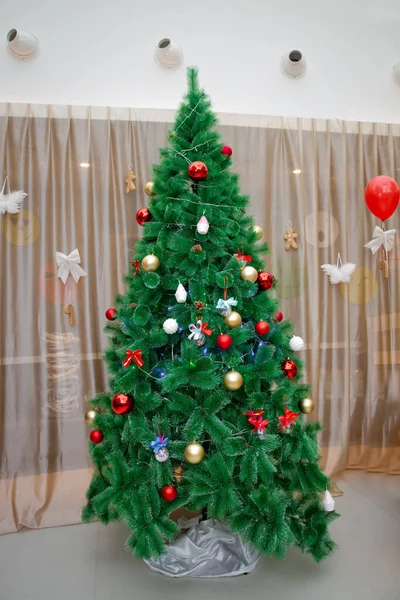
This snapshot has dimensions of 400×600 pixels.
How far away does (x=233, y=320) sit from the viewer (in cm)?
162

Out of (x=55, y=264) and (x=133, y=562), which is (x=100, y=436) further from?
(x=55, y=264)

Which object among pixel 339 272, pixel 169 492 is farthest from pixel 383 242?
pixel 169 492

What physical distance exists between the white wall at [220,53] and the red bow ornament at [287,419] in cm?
189

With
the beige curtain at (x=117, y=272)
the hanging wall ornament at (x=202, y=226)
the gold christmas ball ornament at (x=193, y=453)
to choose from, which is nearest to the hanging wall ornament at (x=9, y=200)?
the beige curtain at (x=117, y=272)

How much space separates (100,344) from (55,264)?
51 cm

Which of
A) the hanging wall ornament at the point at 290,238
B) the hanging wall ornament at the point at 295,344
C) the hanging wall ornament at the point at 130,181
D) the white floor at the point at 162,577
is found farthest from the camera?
the hanging wall ornament at the point at 290,238

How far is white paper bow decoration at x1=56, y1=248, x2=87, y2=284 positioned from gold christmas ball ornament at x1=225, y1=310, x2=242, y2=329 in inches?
44.8

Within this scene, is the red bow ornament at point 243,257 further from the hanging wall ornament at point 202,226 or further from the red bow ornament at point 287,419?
the red bow ornament at point 287,419

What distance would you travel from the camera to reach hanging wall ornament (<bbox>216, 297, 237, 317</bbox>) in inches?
64.7

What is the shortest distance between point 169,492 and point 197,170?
1.21m

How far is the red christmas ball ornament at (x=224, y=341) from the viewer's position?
1.59 meters

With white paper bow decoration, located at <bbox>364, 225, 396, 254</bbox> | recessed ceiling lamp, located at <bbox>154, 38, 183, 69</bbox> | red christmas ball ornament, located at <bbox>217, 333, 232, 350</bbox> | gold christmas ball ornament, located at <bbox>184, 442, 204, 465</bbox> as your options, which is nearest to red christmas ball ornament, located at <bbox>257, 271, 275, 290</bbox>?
red christmas ball ornament, located at <bbox>217, 333, 232, 350</bbox>

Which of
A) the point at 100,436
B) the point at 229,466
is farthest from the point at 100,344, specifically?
the point at 229,466

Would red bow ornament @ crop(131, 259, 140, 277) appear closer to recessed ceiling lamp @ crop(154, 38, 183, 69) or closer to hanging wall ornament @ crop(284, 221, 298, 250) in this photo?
hanging wall ornament @ crop(284, 221, 298, 250)
